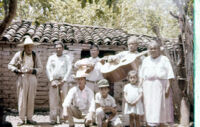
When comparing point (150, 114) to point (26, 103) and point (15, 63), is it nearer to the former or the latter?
point (26, 103)

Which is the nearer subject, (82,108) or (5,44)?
(82,108)

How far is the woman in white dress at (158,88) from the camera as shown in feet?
16.6

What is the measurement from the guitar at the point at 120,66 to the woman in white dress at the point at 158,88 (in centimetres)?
39

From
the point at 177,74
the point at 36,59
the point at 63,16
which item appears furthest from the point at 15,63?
the point at 63,16

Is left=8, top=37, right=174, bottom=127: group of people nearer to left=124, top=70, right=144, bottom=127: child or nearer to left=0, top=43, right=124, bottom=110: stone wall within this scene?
left=124, top=70, right=144, bottom=127: child

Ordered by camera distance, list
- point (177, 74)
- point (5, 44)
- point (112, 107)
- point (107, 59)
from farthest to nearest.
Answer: point (5, 44), point (177, 74), point (107, 59), point (112, 107)

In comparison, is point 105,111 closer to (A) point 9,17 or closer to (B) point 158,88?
(B) point 158,88

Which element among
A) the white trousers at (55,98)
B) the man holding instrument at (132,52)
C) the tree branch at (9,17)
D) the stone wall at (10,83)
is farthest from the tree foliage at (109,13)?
the tree branch at (9,17)

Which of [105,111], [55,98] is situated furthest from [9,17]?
[55,98]

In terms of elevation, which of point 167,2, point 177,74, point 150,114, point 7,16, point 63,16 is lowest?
point 150,114

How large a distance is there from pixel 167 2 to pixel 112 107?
22.9 metres

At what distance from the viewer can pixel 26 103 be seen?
6.31 m

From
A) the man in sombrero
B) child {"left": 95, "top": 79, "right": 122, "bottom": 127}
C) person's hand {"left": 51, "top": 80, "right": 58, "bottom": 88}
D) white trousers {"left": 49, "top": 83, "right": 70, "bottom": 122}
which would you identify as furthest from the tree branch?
white trousers {"left": 49, "top": 83, "right": 70, "bottom": 122}

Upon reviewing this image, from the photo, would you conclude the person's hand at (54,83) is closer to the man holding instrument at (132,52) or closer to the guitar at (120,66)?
the guitar at (120,66)
